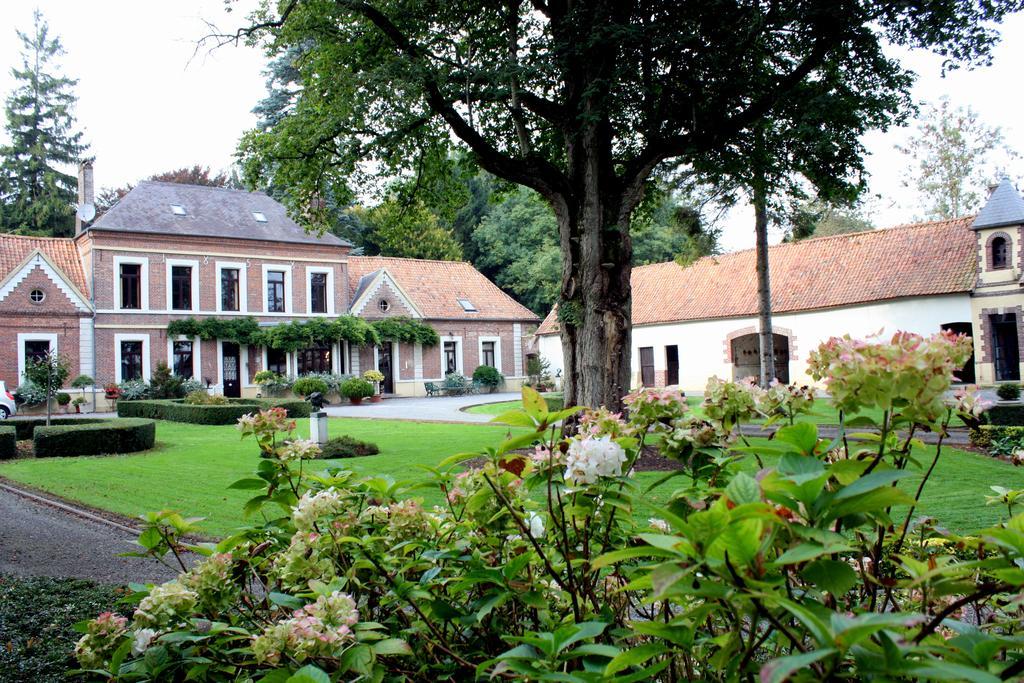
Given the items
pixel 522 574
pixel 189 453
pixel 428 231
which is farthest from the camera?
pixel 428 231

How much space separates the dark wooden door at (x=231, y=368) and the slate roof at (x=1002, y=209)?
29793 mm

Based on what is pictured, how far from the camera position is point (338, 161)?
12852 mm

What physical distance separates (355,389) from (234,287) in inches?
308

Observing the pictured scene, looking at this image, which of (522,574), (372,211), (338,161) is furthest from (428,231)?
(522,574)

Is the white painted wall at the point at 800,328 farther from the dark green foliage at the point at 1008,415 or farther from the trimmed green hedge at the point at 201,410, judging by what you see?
the trimmed green hedge at the point at 201,410

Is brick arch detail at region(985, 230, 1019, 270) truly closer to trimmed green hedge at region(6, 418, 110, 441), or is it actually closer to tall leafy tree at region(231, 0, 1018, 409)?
tall leafy tree at region(231, 0, 1018, 409)

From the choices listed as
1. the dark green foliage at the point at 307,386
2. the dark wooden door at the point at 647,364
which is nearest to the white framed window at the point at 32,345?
the dark green foliage at the point at 307,386

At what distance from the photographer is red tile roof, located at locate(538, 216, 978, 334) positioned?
25.0 m

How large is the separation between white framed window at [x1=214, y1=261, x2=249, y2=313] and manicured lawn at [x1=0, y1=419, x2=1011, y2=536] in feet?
52.8

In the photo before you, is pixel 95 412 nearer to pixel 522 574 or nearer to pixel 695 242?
pixel 695 242

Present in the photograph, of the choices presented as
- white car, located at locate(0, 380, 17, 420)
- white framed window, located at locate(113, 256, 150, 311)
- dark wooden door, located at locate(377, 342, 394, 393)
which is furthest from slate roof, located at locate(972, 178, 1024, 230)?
white car, located at locate(0, 380, 17, 420)

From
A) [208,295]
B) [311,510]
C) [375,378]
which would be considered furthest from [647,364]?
[311,510]

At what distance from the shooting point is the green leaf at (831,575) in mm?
1132

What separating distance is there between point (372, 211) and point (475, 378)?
23.1m
